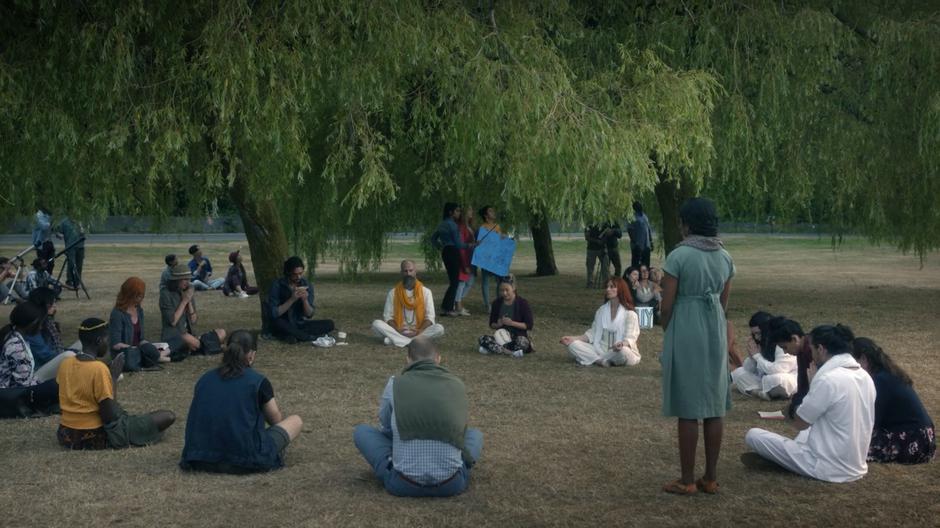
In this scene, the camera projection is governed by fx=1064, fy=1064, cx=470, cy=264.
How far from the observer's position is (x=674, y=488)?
6.89 meters

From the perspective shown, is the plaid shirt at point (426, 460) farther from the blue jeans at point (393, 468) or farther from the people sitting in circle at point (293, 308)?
the people sitting in circle at point (293, 308)

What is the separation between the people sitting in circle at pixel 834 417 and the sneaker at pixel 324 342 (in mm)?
8110

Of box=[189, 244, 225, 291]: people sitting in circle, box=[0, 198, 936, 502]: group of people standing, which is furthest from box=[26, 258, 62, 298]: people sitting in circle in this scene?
box=[0, 198, 936, 502]: group of people standing

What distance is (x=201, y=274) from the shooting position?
24344 millimetres

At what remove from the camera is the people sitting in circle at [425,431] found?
6621mm

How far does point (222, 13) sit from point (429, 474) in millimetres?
6740

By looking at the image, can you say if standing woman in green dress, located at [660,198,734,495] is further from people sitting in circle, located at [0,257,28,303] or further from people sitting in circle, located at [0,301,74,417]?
people sitting in circle, located at [0,257,28,303]

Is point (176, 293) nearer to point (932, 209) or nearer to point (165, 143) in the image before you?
point (165, 143)

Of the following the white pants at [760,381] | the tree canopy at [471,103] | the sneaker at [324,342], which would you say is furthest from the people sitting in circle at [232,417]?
the sneaker at [324,342]

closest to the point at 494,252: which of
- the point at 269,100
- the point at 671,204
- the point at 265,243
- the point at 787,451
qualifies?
the point at 671,204

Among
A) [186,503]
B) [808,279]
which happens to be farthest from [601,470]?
[808,279]

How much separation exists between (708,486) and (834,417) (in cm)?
100

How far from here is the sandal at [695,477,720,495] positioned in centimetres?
688

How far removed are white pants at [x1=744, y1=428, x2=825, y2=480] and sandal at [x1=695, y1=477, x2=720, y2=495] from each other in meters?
0.66
